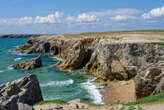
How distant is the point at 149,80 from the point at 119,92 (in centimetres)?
859

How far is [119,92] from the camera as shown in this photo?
28422 millimetres

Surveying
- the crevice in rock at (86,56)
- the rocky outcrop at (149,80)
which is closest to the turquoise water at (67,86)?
the crevice in rock at (86,56)

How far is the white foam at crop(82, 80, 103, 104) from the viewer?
2619 cm

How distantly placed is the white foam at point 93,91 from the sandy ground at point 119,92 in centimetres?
79

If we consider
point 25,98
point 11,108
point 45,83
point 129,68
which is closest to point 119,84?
point 129,68

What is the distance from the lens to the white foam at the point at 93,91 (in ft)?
85.9

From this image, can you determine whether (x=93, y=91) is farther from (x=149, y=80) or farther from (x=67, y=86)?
(x=149, y=80)

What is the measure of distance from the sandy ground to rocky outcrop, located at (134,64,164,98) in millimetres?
3820

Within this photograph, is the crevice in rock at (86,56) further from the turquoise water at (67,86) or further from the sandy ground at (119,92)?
the sandy ground at (119,92)

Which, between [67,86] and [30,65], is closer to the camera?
[67,86]

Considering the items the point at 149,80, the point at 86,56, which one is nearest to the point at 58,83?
the point at 86,56

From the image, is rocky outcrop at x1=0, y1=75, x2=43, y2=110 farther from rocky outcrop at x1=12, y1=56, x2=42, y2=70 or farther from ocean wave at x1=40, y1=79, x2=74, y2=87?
rocky outcrop at x1=12, y1=56, x2=42, y2=70

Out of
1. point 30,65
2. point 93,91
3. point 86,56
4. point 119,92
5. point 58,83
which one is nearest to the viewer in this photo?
point 119,92

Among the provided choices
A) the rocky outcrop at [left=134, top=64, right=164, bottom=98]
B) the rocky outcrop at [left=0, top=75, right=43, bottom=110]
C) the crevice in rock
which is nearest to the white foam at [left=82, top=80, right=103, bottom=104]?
the rocky outcrop at [left=134, top=64, right=164, bottom=98]
